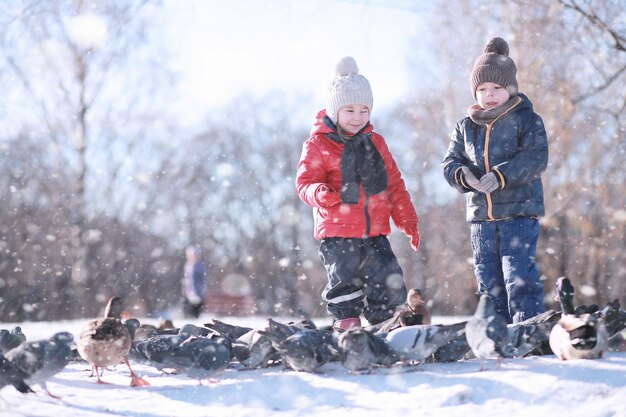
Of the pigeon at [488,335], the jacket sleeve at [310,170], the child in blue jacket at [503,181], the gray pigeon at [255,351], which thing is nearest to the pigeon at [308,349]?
the gray pigeon at [255,351]

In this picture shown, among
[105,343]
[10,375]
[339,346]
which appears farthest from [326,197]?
[10,375]

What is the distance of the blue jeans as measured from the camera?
14.0ft

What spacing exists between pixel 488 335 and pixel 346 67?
246 cm

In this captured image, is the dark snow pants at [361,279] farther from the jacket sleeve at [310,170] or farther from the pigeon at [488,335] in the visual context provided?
the pigeon at [488,335]

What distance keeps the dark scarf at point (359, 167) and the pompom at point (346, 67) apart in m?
0.36

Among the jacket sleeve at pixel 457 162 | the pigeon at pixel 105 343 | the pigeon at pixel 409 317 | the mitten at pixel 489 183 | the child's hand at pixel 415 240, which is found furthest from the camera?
the child's hand at pixel 415 240

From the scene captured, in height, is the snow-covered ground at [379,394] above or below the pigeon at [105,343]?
below

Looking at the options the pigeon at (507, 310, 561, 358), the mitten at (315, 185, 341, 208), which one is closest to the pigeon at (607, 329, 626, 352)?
the pigeon at (507, 310, 561, 358)

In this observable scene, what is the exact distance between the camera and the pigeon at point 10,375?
3.14 meters

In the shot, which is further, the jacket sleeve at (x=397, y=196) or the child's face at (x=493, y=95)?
the jacket sleeve at (x=397, y=196)

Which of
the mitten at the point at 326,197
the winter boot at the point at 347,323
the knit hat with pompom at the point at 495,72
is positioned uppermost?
the knit hat with pompom at the point at 495,72

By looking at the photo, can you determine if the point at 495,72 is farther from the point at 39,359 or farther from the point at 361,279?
the point at 39,359

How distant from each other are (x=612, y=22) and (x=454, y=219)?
34.2ft

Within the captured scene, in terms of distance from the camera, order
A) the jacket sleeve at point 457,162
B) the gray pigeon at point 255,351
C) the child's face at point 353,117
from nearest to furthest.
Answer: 1. the gray pigeon at point 255,351
2. the jacket sleeve at point 457,162
3. the child's face at point 353,117
